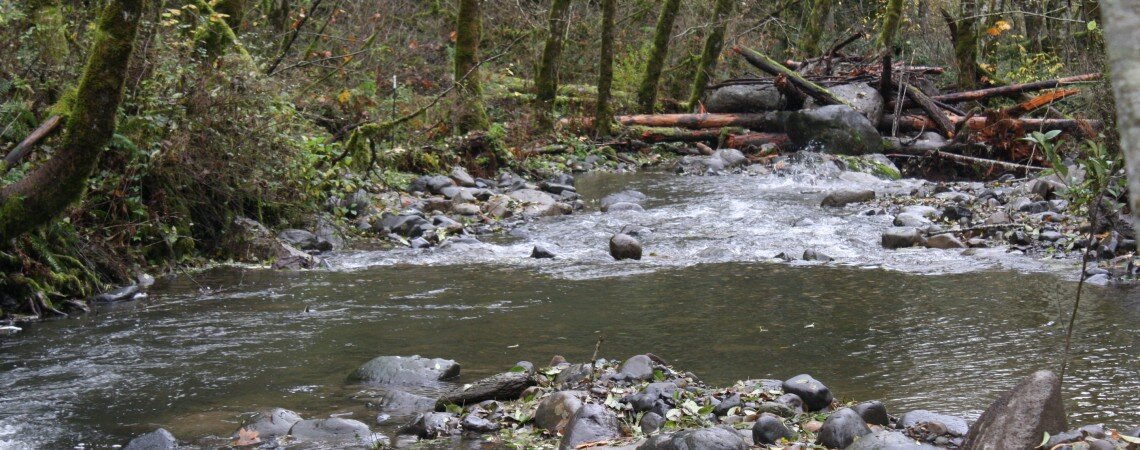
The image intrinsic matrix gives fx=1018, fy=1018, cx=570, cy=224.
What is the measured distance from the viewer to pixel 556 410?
14.7 feet

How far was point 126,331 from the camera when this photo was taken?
6.54 metres

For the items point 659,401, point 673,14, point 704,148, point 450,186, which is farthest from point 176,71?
point 673,14

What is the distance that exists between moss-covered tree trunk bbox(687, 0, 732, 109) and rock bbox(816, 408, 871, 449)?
1678 cm

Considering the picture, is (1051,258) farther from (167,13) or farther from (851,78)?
(851,78)

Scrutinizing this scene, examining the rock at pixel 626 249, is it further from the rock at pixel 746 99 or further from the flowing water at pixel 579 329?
the rock at pixel 746 99

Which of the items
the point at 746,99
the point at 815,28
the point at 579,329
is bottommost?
the point at 579,329

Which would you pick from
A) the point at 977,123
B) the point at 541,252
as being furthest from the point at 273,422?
the point at 977,123

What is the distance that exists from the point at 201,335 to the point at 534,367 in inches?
93.4

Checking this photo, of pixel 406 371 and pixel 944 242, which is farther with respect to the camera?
pixel 944 242

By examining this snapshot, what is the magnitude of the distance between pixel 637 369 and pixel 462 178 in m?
9.22

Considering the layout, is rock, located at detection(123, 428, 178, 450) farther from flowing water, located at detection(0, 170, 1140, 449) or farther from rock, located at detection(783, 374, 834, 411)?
rock, located at detection(783, 374, 834, 411)

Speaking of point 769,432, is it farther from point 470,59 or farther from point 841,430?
point 470,59

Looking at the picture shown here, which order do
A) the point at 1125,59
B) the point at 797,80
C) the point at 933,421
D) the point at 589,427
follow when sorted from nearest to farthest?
the point at 1125,59, the point at 933,421, the point at 589,427, the point at 797,80

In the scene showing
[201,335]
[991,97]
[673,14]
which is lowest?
[201,335]
